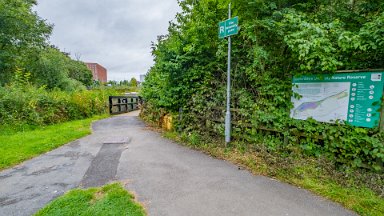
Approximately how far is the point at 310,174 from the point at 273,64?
223 centimetres

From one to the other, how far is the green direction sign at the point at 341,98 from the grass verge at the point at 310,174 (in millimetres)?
789

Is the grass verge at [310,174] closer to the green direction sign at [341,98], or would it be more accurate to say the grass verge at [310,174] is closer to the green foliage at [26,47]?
the green direction sign at [341,98]

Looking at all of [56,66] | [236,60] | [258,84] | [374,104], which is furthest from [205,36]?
[56,66]

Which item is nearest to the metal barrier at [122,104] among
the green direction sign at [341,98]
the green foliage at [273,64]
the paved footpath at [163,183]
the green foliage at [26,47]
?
the green foliage at [26,47]

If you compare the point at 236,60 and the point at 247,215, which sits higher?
the point at 236,60

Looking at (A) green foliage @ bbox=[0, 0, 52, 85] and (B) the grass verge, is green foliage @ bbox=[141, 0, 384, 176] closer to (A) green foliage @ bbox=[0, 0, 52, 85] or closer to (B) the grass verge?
(B) the grass verge

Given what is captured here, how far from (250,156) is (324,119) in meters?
1.48

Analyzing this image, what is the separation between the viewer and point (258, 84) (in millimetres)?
4496

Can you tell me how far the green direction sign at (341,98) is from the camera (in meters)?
3.07

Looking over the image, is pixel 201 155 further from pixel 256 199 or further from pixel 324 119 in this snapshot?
pixel 324 119

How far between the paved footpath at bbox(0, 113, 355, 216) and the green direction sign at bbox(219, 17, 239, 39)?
8.74 feet

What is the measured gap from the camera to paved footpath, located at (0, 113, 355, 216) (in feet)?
8.41

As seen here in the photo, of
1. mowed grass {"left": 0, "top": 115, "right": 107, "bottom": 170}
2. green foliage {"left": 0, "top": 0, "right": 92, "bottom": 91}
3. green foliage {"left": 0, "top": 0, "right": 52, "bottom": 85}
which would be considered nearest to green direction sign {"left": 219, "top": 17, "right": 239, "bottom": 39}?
mowed grass {"left": 0, "top": 115, "right": 107, "bottom": 170}

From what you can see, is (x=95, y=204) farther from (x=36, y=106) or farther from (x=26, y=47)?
(x=26, y=47)
